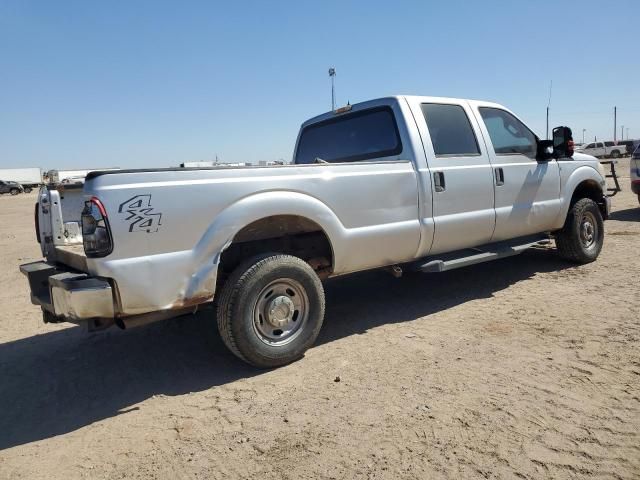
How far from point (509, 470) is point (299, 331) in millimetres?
1873

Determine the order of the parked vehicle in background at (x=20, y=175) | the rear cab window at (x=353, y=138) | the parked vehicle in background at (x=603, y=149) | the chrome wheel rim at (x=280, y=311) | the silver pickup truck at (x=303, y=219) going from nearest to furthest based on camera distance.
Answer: the silver pickup truck at (x=303, y=219) < the chrome wheel rim at (x=280, y=311) < the rear cab window at (x=353, y=138) < the parked vehicle in background at (x=603, y=149) < the parked vehicle in background at (x=20, y=175)

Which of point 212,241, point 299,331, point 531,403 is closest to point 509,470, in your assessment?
point 531,403

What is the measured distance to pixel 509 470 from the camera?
7.58 ft

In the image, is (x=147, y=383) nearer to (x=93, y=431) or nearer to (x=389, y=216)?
(x=93, y=431)

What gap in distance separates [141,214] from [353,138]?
276cm

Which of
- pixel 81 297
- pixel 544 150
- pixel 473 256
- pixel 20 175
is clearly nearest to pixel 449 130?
pixel 473 256

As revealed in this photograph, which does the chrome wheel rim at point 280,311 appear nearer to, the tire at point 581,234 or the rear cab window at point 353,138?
the rear cab window at point 353,138

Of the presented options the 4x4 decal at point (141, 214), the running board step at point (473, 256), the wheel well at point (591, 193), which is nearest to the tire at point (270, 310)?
the 4x4 decal at point (141, 214)

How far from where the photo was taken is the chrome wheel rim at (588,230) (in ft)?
20.8

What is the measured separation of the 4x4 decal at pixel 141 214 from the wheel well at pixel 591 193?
5.55m

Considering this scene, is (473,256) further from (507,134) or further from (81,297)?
(81,297)

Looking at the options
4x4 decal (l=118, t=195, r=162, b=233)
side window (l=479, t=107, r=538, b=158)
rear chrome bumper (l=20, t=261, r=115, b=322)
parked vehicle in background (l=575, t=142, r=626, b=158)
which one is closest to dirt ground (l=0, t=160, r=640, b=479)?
rear chrome bumper (l=20, t=261, r=115, b=322)

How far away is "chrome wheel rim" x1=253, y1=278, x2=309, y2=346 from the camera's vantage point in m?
3.61

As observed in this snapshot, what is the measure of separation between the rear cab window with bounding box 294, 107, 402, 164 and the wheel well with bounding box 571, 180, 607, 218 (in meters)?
3.22
